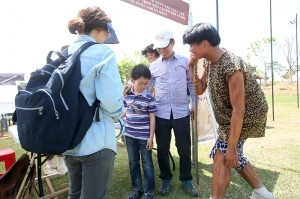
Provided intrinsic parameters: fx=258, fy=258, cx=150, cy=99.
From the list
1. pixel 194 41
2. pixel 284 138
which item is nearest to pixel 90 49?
pixel 194 41

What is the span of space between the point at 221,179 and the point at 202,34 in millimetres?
1106

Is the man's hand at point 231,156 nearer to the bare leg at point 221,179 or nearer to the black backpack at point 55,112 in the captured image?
the bare leg at point 221,179

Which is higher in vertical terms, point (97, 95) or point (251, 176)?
point (97, 95)

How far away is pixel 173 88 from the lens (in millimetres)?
2709

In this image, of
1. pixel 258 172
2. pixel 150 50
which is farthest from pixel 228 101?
pixel 258 172

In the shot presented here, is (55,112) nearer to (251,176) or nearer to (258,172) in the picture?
(251,176)

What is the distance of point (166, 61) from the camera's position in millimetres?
2781

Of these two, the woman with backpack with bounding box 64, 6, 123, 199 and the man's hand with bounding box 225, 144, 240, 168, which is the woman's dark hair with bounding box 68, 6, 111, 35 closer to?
the woman with backpack with bounding box 64, 6, 123, 199

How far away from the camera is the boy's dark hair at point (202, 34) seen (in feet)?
6.11

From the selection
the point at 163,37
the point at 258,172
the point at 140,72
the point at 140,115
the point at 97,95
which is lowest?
the point at 258,172

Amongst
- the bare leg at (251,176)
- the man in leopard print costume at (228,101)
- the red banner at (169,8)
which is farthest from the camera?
the red banner at (169,8)

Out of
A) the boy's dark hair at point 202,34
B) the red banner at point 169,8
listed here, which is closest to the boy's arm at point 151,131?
the boy's dark hair at point 202,34

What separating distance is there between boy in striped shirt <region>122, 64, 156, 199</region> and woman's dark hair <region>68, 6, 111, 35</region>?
1.20m

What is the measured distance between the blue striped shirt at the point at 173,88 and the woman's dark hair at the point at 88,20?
1.42 m
